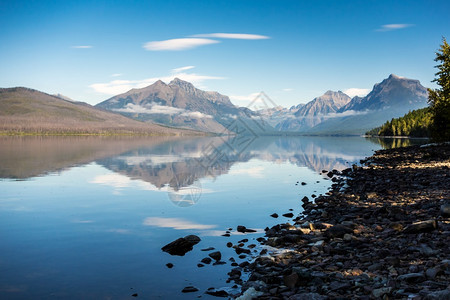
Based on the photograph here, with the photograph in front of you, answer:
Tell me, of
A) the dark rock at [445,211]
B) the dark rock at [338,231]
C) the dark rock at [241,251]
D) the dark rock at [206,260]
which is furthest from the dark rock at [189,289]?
the dark rock at [445,211]

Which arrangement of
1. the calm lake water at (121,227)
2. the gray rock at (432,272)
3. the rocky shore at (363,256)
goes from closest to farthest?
the gray rock at (432,272) → the rocky shore at (363,256) → the calm lake water at (121,227)

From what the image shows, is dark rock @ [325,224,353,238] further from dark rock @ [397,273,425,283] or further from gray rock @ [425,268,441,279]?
gray rock @ [425,268,441,279]

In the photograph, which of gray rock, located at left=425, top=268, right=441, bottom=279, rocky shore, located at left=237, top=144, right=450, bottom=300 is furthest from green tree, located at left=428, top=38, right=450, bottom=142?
gray rock, located at left=425, top=268, right=441, bottom=279

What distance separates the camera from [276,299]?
11656 mm

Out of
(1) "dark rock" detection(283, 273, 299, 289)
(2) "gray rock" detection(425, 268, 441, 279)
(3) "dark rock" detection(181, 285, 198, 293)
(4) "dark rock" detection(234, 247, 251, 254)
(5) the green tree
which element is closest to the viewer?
(2) "gray rock" detection(425, 268, 441, 279)

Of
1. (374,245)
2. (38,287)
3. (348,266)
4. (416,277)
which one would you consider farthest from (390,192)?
(38,287)

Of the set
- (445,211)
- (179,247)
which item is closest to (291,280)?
(179,247)

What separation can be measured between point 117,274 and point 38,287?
9.79ft

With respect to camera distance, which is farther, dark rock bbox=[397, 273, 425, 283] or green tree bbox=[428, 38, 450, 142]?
green tree bbox=[428, 38, 450, 142]

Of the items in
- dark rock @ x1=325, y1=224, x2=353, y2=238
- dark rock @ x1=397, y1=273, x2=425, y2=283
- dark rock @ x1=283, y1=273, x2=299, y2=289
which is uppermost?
dark rock @ x1=397, y1=273, x2=425, y2=283

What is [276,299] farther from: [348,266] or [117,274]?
[117,274]

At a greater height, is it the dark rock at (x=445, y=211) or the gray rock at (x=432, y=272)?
the dark rock at (x=445, y=211)

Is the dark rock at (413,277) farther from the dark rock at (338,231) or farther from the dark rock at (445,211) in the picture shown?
the dark rock at (445,211)

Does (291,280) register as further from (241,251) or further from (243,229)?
(243,229)
